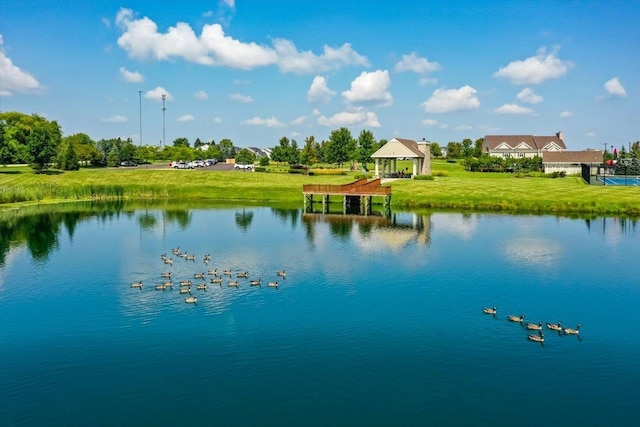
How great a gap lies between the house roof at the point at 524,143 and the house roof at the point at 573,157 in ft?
115

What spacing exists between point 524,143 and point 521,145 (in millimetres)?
1408

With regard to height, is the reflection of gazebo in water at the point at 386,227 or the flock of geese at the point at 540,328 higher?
the reflection of gazebo in water at the point at 386,227

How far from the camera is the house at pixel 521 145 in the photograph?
553 feet

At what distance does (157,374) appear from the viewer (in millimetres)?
23281

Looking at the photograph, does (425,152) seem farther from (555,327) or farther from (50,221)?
(555,327)

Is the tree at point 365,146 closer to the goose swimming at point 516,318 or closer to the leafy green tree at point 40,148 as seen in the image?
the leafy green tree at point 40,148

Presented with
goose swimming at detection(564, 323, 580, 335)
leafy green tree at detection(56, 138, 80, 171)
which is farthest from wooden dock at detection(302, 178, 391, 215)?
leafy green tree at detection(56, 138, 80, 171)

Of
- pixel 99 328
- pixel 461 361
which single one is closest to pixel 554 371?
pixel 461 361

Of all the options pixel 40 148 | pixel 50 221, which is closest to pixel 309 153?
pixel 40 148

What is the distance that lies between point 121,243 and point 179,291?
19.7 metres

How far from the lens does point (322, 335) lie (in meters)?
27.8

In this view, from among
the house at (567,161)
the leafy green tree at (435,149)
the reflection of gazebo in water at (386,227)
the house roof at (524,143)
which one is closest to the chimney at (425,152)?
the house at (567,161)

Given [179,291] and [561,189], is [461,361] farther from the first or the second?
[561,189]

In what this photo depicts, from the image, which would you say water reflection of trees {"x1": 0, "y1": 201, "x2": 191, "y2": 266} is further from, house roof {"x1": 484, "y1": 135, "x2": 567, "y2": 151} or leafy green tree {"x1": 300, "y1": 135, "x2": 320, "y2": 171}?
house roof {"x1": 484, "y1": 135, "x2": 567, "y2": 151}
